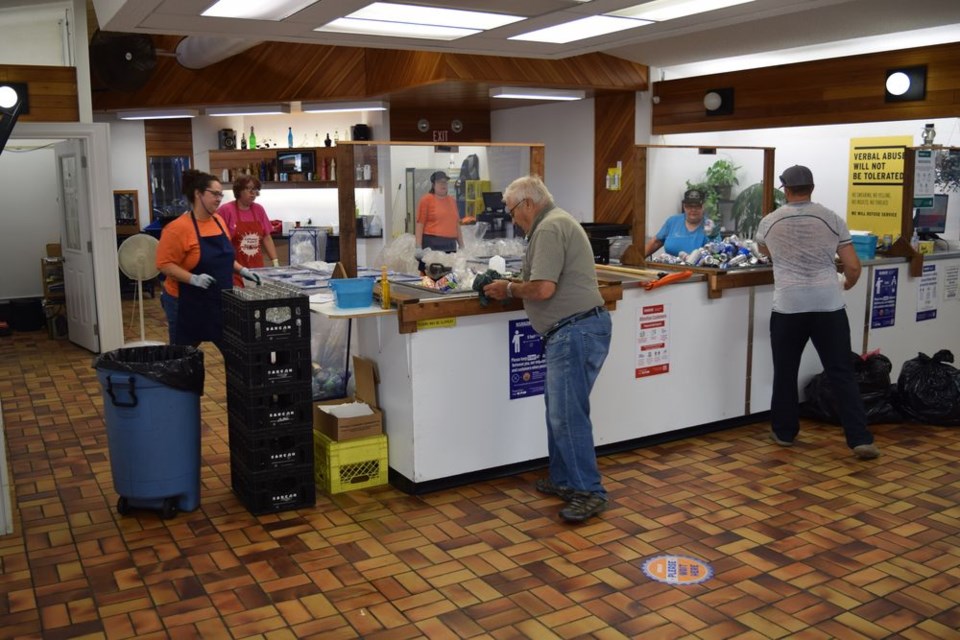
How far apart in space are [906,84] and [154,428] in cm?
600

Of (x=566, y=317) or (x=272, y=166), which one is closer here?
(x=566, y=317)

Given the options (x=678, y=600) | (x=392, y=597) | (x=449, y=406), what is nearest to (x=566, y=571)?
(x=678, y=600)

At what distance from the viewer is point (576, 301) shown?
398 cm

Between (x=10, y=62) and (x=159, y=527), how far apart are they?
504 cm

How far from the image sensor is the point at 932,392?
554 centimetres

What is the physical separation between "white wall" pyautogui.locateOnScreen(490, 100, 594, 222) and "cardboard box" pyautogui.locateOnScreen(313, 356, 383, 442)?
535cm

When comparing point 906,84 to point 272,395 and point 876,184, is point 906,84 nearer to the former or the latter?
point 876,184

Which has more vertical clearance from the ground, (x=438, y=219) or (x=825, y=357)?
(x=438, y=219)

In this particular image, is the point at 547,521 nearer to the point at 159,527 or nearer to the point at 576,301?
the point at 576,301

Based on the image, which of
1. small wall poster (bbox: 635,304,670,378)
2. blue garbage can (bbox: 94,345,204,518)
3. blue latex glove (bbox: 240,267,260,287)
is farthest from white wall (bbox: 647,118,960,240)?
blue garbage can (bbox: 94,345,204,518)

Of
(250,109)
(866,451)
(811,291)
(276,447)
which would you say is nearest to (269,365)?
(276,447)

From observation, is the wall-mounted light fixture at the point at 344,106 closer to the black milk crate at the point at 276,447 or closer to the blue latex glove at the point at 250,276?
the blue latex glove at the point at 250,276

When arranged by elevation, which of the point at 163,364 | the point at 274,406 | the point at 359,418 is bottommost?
the point at 359,418

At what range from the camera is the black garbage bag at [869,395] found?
18.2ft
